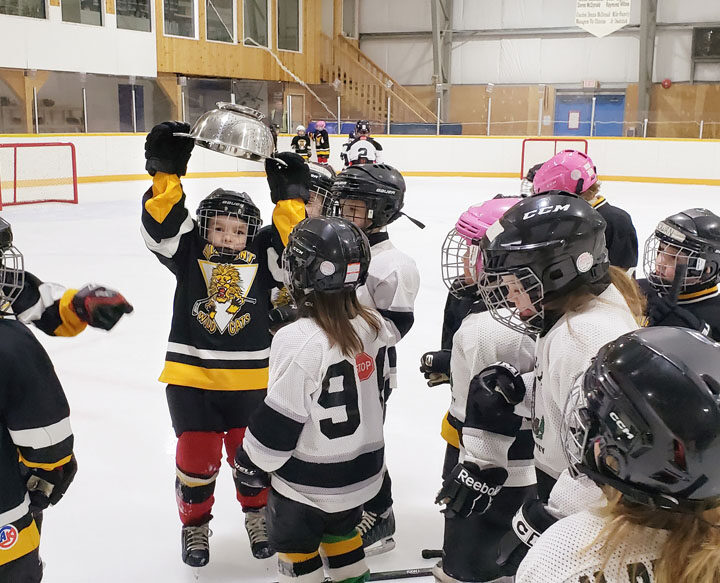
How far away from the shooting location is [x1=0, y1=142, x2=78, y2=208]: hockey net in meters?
Result: 10.5

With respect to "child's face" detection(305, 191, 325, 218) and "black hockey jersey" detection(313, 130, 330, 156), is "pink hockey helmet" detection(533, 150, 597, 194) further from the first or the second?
"black hockey jersey" detection(313, 130, 330, 156)

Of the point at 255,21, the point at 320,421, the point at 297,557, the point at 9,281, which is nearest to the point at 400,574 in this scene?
the point at 297,557

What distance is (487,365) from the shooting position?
5.98 ft

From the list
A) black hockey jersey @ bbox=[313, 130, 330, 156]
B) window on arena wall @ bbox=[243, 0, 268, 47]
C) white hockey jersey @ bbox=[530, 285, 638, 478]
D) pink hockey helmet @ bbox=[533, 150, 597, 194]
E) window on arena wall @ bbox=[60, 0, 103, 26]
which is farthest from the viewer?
window on arena wall @ bbox=[243, 0, 268, 47]

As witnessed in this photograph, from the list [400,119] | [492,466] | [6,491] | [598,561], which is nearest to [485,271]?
[492,466]

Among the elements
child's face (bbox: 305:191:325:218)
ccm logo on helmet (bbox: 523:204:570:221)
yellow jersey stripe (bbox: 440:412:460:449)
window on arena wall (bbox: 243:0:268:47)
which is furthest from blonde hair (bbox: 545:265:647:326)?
window on arena wall (bbox: 243:0:268:47)

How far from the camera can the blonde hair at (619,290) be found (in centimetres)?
151

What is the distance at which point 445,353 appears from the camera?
7.12ft

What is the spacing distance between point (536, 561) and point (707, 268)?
1689 millimetres

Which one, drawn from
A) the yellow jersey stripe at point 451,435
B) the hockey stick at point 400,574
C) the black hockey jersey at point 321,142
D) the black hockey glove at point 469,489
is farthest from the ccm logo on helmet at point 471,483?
the black hockey jersey at point 321,142

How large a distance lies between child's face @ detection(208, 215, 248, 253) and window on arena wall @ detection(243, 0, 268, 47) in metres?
17.5

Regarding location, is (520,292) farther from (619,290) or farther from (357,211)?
(357,211)

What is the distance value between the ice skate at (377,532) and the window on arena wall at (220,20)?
17.1 m

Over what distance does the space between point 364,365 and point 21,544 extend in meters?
0.82
